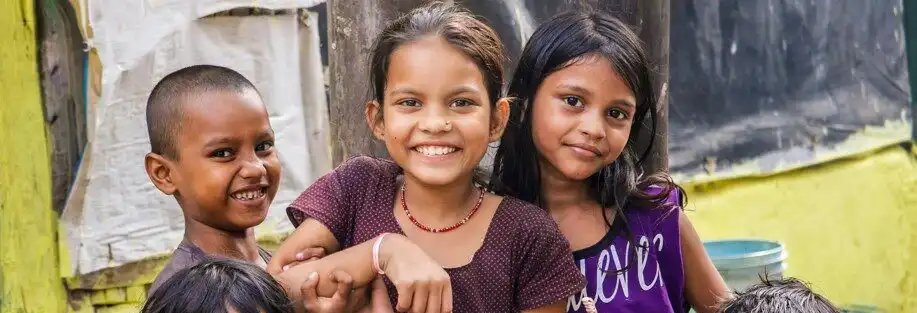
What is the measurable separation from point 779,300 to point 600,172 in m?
0.58

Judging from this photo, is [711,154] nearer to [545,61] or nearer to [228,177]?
[545,61]

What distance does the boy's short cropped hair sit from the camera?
2.55m

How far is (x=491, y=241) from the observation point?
2264 mm

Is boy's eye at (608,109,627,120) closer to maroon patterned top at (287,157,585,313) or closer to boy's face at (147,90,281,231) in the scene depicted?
maroon patterned top at (287,157,585,313)

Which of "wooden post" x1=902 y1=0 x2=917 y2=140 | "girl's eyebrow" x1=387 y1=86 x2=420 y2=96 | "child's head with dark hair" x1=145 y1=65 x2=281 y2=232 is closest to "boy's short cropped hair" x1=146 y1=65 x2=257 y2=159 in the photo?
"child's head with dark hair" x1=145 y1=65 x2=281 y2=232

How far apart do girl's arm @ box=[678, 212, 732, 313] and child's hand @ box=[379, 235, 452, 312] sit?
2.45ft

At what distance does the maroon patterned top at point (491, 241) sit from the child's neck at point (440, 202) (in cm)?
5

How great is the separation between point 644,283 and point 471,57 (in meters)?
0.66

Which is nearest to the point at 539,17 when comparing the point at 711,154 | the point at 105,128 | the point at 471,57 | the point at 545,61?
the point at 711,154

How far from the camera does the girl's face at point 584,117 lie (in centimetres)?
244

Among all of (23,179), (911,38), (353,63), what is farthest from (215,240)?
(911,38)

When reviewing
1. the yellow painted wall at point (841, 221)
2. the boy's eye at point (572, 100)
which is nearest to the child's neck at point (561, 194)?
the boy's eye at point (572, 100)

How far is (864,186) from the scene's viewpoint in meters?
5.86

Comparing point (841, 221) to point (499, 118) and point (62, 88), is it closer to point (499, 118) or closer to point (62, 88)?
point (62, 88)
